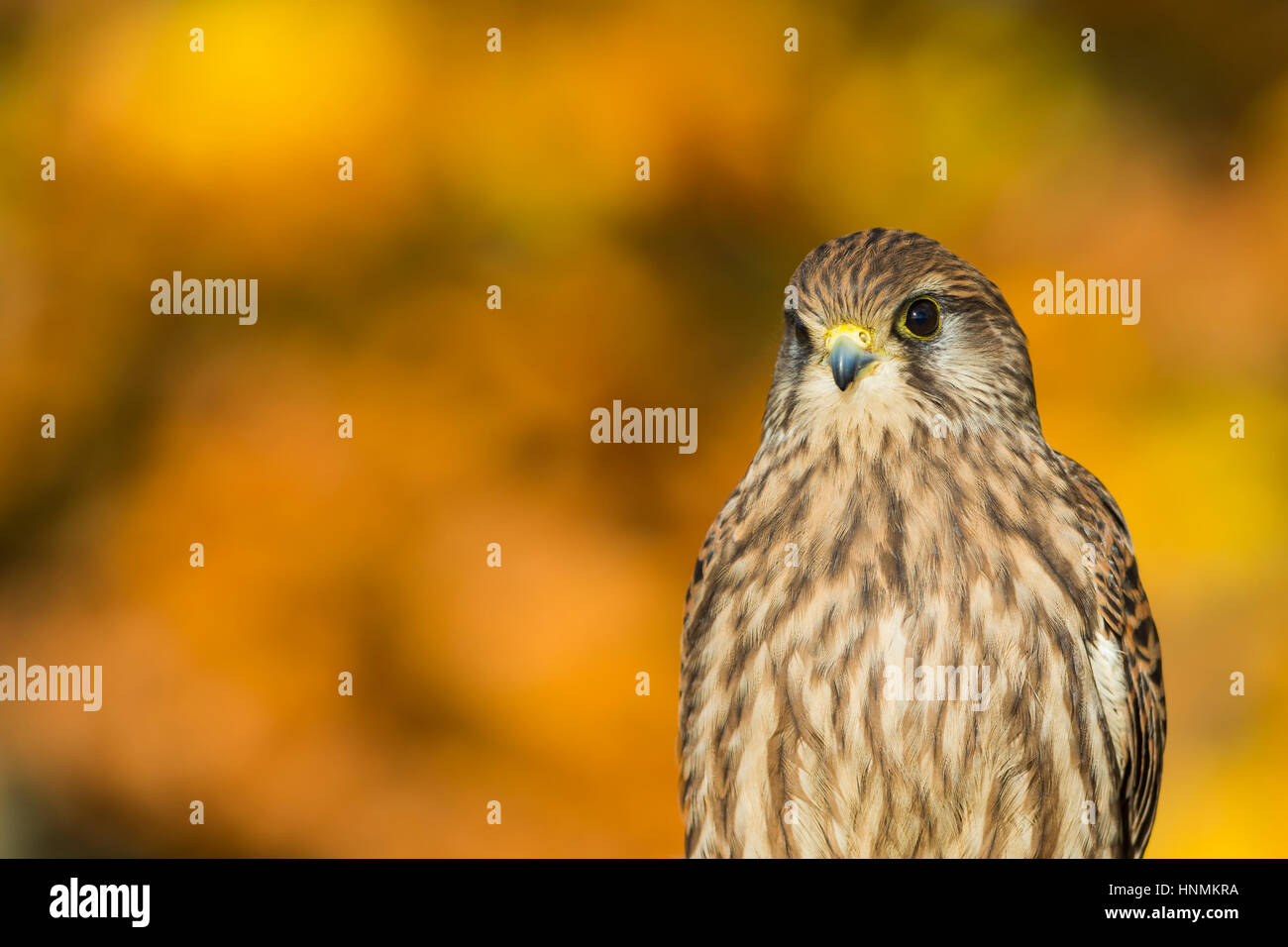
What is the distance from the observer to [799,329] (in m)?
2.37

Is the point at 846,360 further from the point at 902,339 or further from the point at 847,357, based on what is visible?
the point at 902,339

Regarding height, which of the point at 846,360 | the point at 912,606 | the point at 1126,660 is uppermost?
the point at 846,360

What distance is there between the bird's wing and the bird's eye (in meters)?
0.48

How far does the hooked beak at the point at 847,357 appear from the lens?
2.19 m

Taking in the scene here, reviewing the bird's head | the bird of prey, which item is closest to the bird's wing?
the bird of prey

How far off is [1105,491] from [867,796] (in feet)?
3.06

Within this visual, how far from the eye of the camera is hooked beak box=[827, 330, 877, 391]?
2191 mm

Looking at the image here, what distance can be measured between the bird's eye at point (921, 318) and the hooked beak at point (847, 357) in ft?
0.32

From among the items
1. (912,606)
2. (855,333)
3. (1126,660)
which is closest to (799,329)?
(855,333)

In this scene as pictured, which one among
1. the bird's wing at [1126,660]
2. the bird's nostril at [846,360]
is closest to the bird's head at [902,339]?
the bird's nostril at [846,360]

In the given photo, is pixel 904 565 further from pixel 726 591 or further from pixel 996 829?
pixel 996 829

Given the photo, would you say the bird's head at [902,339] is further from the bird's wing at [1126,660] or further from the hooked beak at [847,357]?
the bird's wing at [1126,660]

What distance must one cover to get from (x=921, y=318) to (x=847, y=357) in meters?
0.20

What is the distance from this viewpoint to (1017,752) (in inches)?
87.3
